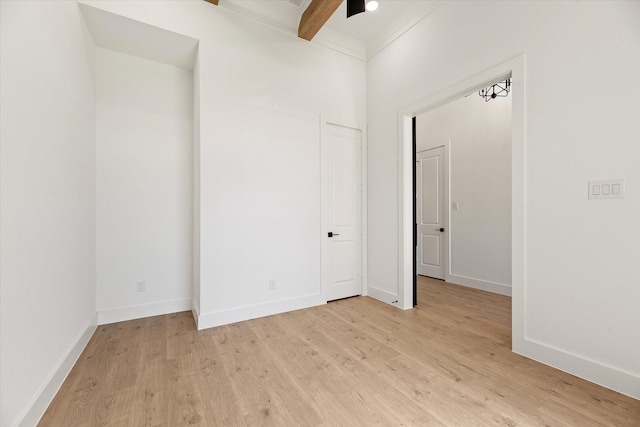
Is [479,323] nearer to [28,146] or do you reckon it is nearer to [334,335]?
[334,335]

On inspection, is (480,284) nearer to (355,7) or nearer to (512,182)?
(512,182)

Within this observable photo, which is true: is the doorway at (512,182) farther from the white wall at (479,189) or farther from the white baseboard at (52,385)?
the white baseboard at (52,385)

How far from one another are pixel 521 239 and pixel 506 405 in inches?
50.3

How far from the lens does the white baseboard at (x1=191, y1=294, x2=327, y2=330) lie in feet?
9.36

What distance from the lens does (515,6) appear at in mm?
2320

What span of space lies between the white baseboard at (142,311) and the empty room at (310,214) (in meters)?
0.02

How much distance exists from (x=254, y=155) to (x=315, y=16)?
170 centimetres

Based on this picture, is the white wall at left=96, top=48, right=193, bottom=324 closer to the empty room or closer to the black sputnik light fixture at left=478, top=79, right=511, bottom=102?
the empty room

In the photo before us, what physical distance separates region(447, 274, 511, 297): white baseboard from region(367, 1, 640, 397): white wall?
6.56 ft

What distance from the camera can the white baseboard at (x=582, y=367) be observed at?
173 centimetres

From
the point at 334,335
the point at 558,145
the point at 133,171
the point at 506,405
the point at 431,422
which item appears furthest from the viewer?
the point at 133,171

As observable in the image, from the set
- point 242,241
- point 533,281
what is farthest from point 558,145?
point 242,241

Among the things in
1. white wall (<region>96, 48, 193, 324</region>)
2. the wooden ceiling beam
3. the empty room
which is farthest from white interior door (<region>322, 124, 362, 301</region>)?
white wall (<region>96, 48, 193, 324</region>)

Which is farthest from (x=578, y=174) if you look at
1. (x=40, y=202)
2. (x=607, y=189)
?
(x=40, y=202)
